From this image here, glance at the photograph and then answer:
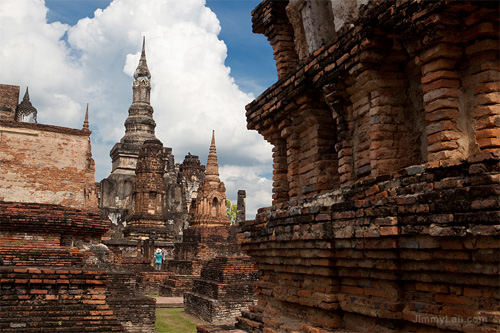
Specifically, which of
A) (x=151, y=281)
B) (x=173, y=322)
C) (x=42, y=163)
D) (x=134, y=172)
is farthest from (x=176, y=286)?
(x=134, y=172)

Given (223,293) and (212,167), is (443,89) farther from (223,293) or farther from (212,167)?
(212,167)

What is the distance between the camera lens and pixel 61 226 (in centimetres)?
1062

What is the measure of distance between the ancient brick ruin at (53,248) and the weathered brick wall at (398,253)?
3.00 metres

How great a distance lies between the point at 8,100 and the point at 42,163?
519 cm

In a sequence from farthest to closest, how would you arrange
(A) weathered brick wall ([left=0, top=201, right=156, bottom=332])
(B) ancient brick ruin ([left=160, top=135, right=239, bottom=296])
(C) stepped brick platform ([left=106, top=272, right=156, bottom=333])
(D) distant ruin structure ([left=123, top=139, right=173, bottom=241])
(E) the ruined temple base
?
(D) distant ruin structure ([left=123, top=139, right=173, bottom=241]) < (B) ancient brick ruin ([left=160, top=135, right=239, bottom=296]) < (C) stepped brick platform ([left=106, top=272, right=156, bottom=333]) < (A) weathered brick wall ([left=0, top=201, right=156, bottom=332]) < (E) the ruined temple base

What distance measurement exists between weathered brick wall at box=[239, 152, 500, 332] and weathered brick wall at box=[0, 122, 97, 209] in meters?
14.1

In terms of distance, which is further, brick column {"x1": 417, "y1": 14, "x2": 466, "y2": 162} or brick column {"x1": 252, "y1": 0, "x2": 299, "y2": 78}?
brick column {"x1": 252, "y1": 0, "x2": 299, "y2": 78}

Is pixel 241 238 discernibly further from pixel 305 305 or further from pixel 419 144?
pixel 419 144

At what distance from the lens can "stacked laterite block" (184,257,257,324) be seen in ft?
50.0

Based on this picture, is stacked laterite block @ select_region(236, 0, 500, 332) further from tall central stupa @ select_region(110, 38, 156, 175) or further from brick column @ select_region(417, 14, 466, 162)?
tall central stupa @ select_region(110, 38, 156, 175)

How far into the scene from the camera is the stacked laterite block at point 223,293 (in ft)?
50.0

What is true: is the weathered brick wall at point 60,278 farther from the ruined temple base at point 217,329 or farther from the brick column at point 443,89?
the brick column at point 443,89

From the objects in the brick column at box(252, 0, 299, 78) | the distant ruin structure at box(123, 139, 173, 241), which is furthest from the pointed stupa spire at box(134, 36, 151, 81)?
the brick column at box(252, 0, 299, 78)

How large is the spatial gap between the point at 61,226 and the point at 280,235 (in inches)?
265
